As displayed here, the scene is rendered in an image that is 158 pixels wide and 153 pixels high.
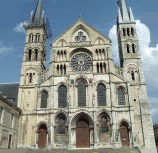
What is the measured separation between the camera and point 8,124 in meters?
25.9

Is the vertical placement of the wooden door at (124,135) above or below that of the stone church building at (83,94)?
below

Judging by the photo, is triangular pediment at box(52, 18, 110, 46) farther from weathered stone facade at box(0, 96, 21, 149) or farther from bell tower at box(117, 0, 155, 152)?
weathered stone facade at box(0, 96, 21, 149)

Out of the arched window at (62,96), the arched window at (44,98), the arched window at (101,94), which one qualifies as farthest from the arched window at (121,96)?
the arched window at (44,98)

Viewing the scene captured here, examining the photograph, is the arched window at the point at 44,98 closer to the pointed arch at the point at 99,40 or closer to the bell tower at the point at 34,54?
the bell tower at the point at 34,54

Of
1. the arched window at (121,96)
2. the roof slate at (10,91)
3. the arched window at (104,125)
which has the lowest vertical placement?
the arched window at (104,125)

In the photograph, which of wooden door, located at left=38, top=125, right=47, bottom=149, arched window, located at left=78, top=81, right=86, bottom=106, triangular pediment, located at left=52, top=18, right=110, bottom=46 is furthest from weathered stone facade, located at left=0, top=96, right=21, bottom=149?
triangular pediment, located at left=52, top=18, right=110, bottom=46

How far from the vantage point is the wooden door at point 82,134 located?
2789 centimetres

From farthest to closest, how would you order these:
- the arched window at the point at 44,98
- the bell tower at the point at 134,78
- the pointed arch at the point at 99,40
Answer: the pointed arch at the point at 99,40 → the arched window at the point at 44,98 → the bell tower at the point at 134,78

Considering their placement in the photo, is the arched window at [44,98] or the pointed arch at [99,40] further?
the pointed arch at [99,40]

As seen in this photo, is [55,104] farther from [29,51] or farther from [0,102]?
[29,51]

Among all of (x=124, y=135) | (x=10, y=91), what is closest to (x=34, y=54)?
(x=10, y=91)

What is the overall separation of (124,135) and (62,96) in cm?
1068

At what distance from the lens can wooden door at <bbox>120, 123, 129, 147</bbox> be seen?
27.4m

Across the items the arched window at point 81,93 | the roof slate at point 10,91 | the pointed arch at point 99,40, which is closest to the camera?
the arched window at point 81,93
